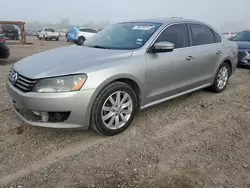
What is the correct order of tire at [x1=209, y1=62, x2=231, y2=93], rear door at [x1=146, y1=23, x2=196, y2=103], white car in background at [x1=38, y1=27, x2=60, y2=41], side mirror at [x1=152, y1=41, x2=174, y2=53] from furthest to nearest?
white car in background at [x1=38, y1=27, x2=60, y2=41], tire at [x1=209, y1=62, x2=231, y2=93], rear door at [x1=146, y1=23, x2=196, y2=103], side mirror at [x1=152, y1=41, x2=174, y2=53]

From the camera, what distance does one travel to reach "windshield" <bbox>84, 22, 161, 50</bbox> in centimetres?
349

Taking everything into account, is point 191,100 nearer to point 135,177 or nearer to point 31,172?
point 135,177

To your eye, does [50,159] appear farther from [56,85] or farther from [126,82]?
[126,82]

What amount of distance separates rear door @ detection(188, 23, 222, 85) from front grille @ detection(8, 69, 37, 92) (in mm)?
2591

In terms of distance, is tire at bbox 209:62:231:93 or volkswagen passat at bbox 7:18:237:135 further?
tire at bbox 209:62:231:93

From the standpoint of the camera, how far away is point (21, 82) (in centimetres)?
285

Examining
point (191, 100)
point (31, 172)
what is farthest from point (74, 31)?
point (31, 172)

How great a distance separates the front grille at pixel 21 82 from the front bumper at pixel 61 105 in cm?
6

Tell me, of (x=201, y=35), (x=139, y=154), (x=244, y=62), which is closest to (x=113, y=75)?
(x=139, y=154)

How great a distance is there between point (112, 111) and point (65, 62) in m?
0.85

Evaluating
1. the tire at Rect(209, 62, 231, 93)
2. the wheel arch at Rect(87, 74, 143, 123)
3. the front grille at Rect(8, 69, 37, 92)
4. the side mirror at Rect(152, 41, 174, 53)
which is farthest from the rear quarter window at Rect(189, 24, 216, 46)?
the front grille at Rect(8, 69, 37, 92)

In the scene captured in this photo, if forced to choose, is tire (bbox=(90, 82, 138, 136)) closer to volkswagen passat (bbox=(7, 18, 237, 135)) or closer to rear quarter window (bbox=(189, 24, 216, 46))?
volkswagen passat (bbox=(7, 18, 237, 135))

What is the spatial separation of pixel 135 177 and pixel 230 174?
97cm

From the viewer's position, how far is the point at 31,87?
2.71 metres
